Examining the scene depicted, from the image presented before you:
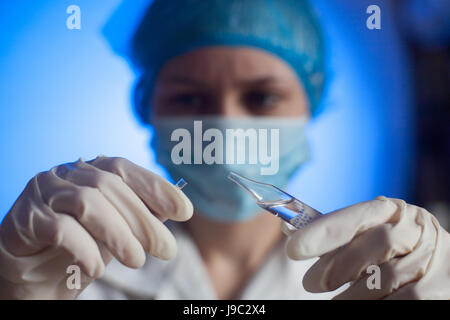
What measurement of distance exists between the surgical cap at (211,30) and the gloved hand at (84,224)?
0.17m

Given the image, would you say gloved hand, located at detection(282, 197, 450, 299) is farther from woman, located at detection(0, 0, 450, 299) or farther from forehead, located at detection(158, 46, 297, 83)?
forehead, located at detection(158, 46, 297, 83)

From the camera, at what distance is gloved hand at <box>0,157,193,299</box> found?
0.55 metres

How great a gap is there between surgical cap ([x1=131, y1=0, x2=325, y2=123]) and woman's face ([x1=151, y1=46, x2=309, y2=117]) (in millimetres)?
16

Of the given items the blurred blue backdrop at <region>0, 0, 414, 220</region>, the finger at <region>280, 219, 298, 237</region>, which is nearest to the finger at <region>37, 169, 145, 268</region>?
the blurred blue backdrop at <region>0, 0, 414, 220</region>

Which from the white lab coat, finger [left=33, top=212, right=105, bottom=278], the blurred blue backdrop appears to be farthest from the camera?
the white lab coat

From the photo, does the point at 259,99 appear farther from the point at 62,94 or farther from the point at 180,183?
the point at 62,94

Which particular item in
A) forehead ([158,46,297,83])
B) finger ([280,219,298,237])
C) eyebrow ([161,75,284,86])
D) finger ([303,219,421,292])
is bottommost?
finger ([303,219,421,292])

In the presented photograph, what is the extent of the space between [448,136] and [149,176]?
87 centimetres

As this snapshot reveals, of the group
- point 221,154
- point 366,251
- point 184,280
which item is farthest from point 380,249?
point 184,280

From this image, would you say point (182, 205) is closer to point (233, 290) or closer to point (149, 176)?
point (149, 176)

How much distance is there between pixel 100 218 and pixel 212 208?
22 centimetres

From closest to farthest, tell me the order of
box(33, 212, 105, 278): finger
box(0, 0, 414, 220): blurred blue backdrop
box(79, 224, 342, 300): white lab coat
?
1. box(33, 212, 105, 278): finger
2. box(0, 0, 414, 220): blurred blue backdrop
3. box(79, 224, 342, 300): white lab coat

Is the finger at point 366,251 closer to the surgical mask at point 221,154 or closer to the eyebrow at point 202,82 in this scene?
the surgical mask at point 221,154

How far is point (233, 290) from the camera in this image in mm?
844
